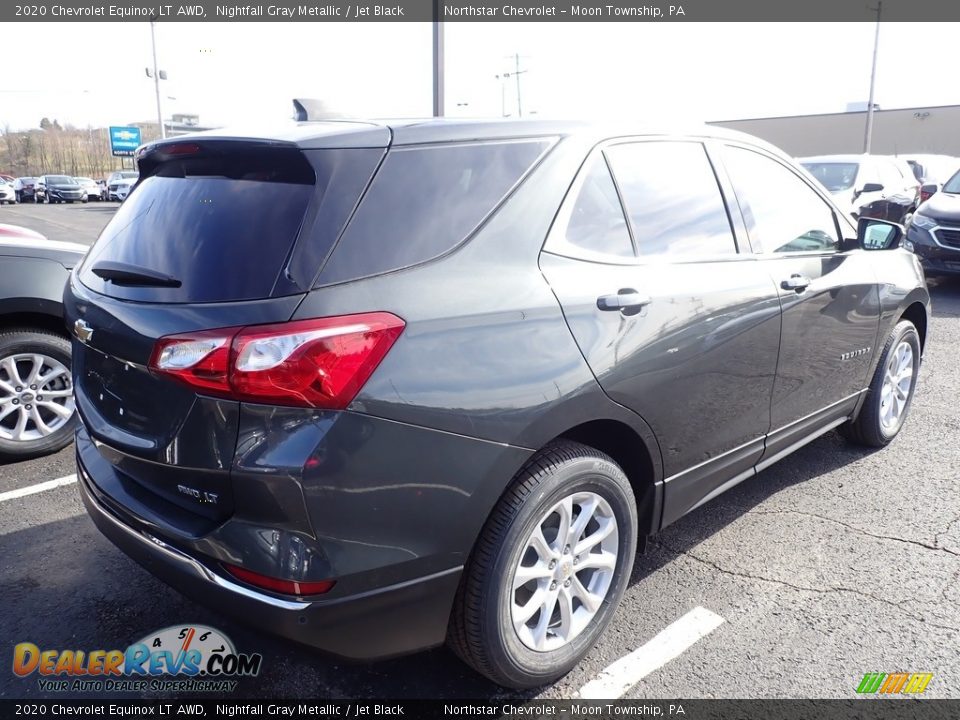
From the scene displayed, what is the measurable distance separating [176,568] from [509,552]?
93 centimetres

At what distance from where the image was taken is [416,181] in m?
2.09

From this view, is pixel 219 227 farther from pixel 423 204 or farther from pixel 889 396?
pixel 889 396

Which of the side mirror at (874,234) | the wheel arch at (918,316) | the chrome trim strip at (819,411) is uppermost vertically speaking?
the side mirror at (874,234)

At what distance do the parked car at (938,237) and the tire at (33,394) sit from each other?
929 centimetres

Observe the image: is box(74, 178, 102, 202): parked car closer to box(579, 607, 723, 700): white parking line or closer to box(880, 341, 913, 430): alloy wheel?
box(880, 341, 913, 430): alloy wheel

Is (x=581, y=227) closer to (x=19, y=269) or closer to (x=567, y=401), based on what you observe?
(x=567, y=401)

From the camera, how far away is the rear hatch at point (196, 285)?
1.88 meters

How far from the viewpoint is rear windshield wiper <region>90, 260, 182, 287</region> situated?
2.08m

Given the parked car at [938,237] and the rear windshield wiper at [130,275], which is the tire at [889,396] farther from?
the parked car at [938,237]

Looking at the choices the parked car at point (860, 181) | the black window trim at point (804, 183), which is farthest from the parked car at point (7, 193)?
the black window trim at point (804, 183)

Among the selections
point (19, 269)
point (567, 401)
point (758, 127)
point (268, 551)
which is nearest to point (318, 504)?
point (268, 551)

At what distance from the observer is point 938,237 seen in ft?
30.1

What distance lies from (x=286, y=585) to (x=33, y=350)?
3.17 meters

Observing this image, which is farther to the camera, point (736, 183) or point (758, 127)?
point (758, 127)
